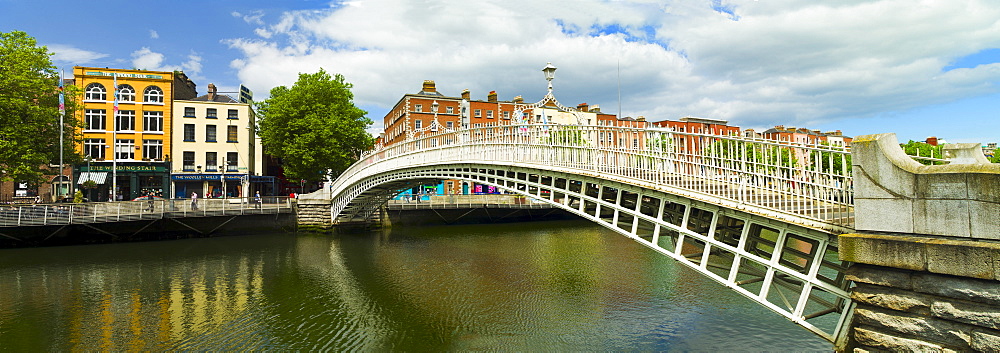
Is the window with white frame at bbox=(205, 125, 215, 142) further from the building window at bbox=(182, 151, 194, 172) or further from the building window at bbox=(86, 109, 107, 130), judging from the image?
the building window at bbox=(86, 109, 107, 130)

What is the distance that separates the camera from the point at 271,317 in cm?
1298

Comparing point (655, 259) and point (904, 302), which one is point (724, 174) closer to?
point (904, 302)

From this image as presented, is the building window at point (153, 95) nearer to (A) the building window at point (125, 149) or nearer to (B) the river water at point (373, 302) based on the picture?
(A) the building window at point (125, 149)

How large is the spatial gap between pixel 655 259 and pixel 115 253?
23.9m

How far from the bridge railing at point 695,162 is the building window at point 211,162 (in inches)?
1274

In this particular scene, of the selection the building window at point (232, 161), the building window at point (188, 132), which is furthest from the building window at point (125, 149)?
the building window at point (232, 161)

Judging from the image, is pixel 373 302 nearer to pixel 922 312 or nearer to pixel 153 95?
pixel 922 312

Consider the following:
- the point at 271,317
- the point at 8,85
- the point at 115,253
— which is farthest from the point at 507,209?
the point at 8,85

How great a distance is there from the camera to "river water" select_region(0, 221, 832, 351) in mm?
10898

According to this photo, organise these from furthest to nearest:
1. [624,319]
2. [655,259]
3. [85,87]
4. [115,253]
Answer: [85,87], [115,253], [655,259], [624,319]

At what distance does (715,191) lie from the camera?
8.41 metres

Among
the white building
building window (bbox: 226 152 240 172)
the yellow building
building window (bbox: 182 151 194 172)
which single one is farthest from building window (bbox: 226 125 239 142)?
the yellow building

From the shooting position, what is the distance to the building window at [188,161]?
39969 mm

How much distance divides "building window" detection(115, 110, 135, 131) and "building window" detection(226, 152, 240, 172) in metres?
6.76
